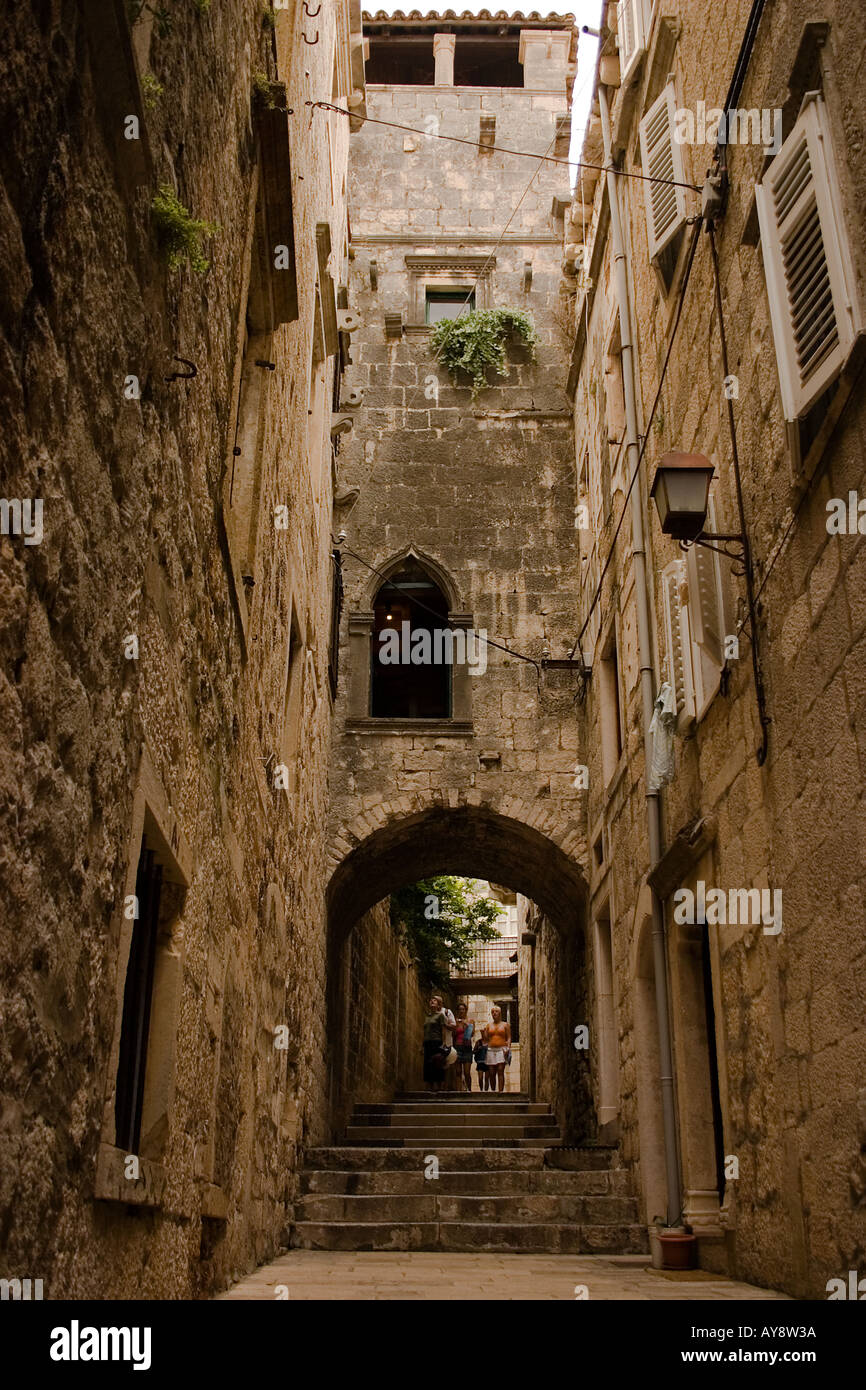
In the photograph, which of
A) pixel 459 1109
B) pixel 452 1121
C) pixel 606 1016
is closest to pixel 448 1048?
pixel 459 1109

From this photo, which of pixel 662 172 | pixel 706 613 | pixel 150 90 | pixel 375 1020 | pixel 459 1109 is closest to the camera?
pixel 150 90

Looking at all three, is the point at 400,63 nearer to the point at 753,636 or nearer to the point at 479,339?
the point at 479,339

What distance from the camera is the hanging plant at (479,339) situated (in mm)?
13555

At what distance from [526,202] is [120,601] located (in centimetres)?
1355

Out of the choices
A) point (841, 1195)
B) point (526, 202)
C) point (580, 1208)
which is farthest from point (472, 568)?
point (841, 1195)

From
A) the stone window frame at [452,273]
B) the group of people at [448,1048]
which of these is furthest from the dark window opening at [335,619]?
the group of people at [448,1048]

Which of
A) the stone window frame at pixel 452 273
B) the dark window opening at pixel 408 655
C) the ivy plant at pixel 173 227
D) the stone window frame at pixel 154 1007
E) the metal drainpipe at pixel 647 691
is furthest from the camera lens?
the dark window opening at pixel 408 655

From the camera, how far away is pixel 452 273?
47.6 ft

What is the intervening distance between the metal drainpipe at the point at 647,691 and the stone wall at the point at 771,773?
0.37 feet

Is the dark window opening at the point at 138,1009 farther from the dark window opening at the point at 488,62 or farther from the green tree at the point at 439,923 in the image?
the dark window opening at the point at 488,62

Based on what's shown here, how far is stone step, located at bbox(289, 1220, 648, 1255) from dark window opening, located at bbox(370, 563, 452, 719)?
709cm

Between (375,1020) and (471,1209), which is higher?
(375,1020)

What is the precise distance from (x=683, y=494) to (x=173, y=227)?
2743mm

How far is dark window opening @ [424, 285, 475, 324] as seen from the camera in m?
14.5
